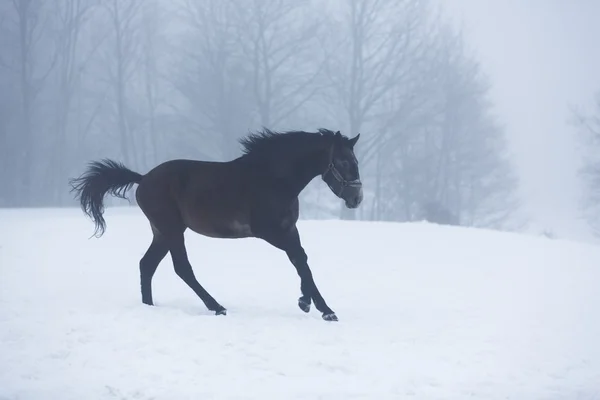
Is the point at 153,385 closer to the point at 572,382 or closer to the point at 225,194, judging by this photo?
the point at 225,194

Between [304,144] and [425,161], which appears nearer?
[304,144]

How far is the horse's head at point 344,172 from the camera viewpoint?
288 inches

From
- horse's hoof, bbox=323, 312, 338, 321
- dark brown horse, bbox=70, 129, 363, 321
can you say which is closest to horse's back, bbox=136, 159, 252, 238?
dark brown horse, bbox=70, 129, 363, 321

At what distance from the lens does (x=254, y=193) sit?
292 inches

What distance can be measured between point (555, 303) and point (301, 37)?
2139 cm

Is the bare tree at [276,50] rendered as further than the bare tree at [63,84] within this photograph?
No

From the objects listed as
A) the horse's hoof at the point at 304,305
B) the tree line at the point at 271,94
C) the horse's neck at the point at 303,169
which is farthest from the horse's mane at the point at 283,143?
the tree line at the point at 271,94

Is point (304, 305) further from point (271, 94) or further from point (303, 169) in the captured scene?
point (271, 94)

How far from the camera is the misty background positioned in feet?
93.4

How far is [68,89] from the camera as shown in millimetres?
34250

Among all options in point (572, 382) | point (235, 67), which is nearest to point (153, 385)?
point (572, 382)

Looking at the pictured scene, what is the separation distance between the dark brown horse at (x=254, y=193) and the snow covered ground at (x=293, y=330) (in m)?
0.70

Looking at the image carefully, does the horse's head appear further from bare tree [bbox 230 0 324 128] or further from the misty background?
the misty background

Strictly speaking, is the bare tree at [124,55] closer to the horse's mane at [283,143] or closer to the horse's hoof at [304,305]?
the horse's mane at [283,143]
